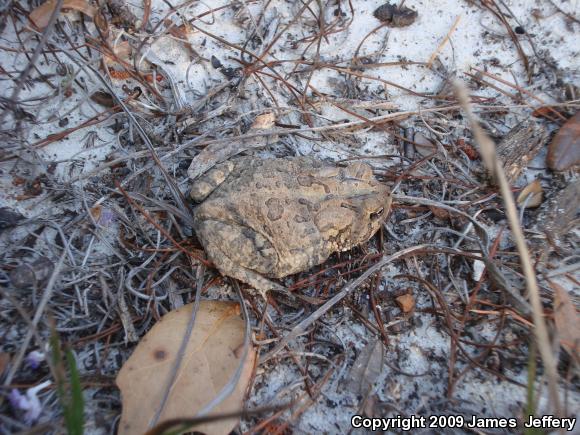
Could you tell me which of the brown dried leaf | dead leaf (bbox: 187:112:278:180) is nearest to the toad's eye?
dead leaf (bbox: 187:112:278:180)

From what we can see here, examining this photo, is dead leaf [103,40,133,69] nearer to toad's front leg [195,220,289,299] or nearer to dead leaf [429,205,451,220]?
toad's front leg [195,220,289,299]

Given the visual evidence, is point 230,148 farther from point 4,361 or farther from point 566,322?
point 566,322

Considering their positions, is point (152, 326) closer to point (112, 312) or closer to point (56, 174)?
point (112, 312)

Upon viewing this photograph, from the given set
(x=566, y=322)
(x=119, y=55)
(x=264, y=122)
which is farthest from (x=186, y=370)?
(x=119, y=55)

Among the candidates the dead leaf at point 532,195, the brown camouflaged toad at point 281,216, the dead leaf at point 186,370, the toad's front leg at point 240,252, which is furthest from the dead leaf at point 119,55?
the dead leaf at point 532,195

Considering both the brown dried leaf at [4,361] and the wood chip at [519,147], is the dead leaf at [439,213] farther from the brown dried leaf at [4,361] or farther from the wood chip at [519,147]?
the brown dried leaf at [4,361]

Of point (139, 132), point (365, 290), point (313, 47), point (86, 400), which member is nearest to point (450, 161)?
point (365, 290)
